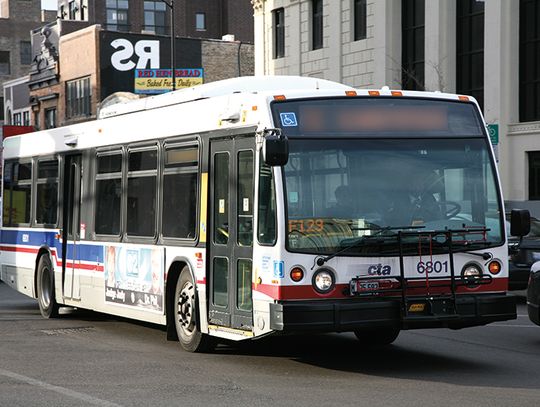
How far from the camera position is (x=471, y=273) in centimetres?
1148

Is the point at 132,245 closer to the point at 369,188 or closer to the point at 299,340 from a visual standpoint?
the point at 299,340

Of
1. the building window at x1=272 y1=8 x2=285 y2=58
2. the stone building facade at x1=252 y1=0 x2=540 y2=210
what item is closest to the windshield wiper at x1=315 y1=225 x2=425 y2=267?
the stone building facade at x1=252 y1=0 x2=540 y2=210

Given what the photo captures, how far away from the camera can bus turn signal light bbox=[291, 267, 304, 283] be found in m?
10.9

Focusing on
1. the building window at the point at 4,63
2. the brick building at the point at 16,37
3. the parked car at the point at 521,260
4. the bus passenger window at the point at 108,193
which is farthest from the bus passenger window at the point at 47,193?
the building window at the point at 4,63

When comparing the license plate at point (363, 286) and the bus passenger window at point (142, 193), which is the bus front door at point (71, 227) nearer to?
the bus passenger window at point (142, 193)

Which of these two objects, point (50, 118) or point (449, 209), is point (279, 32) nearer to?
point (50, 118)

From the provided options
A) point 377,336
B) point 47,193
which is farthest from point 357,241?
point 47,193

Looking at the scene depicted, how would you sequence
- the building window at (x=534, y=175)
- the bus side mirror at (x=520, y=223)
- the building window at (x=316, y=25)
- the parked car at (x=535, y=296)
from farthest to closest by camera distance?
the building window at (x=316, y=25) → the building window at (x=534, y=175) → the parked car at (x=535, y=296) → the bus side mirror at (x=520, y=223)

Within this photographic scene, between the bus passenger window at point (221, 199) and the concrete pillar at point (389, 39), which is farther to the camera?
the concrete pillar at point (389, 39)

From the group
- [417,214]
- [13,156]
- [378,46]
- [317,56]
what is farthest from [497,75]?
[417,214]

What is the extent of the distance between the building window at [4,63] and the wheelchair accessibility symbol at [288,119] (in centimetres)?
8622

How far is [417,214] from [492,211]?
900 millimetres

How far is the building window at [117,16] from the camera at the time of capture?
82.1 meters

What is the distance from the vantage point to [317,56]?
44344 millimetres
